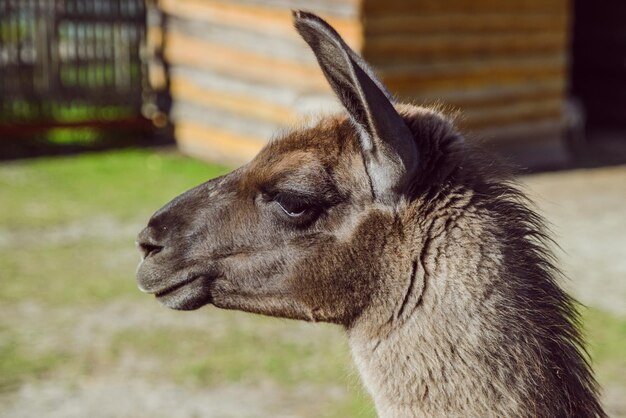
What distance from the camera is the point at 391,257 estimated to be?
3236mm

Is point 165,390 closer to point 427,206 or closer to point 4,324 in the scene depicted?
point 4,324

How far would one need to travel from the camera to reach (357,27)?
35.7ft

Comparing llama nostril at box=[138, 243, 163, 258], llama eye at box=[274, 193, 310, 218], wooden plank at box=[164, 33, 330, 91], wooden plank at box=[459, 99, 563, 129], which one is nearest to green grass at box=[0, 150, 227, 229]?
wooden plank at box=[164, 33, 330, 91]

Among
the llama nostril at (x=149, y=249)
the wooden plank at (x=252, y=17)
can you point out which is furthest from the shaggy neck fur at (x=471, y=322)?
the wooden plank at (x=252, y=17)

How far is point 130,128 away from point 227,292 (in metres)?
10.7

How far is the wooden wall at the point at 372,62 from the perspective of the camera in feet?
37.2

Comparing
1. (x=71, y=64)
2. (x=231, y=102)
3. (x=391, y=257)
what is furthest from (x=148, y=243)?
(x=71, y=64)

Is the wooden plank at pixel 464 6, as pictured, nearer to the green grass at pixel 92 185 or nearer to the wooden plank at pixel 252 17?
the wooden plank at pixel 252 17

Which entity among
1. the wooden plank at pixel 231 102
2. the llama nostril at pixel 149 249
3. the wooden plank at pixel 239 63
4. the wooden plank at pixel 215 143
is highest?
the llama nostril at pixel 149 249

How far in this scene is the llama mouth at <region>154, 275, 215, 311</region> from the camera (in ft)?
11.5

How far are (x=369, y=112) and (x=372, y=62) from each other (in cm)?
816

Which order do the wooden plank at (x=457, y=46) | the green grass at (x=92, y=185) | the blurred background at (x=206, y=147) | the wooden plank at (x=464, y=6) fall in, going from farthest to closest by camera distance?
1. the wooden plank at (x=457, y=46)
2. the wooden plank at (x=464, y=6)
3. the green grass at (x=92, y=185)
4. the blurred background at (x=206, y=147)

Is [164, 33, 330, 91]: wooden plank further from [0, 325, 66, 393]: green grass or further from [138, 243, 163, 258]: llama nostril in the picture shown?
[138, 243, 163, 258]: llama nostril

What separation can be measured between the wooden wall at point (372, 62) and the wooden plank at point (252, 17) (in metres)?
0.01
